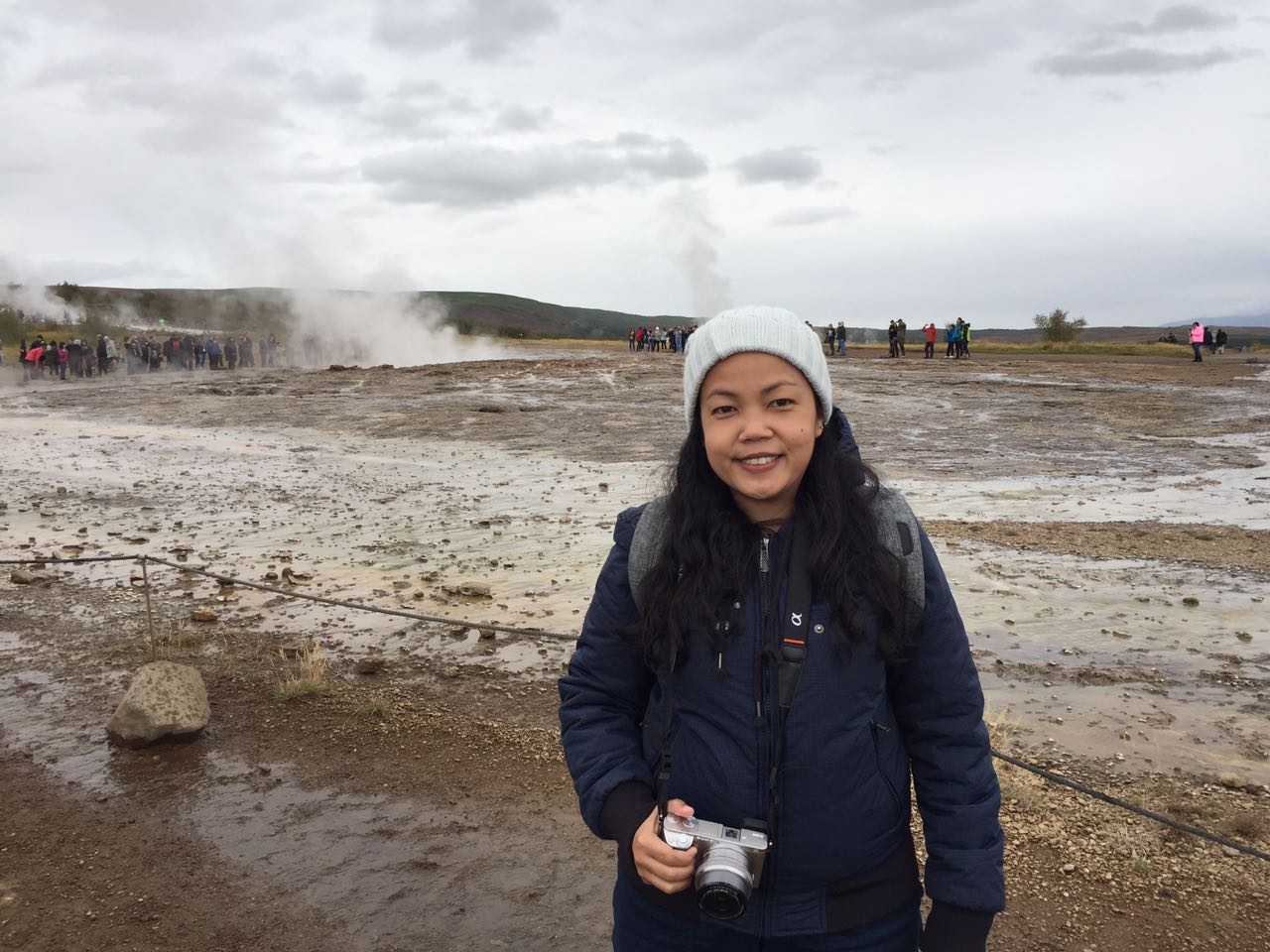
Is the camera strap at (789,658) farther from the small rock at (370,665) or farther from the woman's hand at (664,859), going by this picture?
the small rock at (370,665)

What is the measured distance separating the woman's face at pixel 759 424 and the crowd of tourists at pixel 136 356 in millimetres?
40635

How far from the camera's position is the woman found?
172 cm

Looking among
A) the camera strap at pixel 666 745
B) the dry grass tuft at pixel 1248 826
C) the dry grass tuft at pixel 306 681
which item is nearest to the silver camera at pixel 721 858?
the camera strap at pixel 666 745

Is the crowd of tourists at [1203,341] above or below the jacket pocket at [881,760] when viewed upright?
above

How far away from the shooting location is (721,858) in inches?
63.8

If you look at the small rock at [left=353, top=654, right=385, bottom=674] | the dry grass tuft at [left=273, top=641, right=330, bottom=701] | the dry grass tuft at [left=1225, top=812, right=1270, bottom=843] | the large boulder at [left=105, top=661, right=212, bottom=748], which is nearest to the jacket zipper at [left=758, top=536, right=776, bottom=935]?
the dry grass tuft at [left=1225, top=812, right=1270, bottom=843]

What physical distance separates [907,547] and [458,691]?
4367 mm

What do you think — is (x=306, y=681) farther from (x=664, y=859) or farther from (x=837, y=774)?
(x=837, y=774)

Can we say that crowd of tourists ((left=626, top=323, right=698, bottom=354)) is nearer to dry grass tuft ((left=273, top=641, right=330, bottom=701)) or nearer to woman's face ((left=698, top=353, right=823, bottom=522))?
dry grass tuft ((left=273, top=641, right=330, bottom=701))

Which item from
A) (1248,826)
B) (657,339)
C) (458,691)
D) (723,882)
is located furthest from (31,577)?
(657,339)

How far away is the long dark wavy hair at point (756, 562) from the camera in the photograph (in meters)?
1.75

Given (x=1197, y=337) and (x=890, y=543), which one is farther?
(x=1197, y=337)

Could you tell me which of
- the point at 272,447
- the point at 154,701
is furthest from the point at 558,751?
the point at 272,447

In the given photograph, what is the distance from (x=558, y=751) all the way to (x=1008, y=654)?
3333mm
